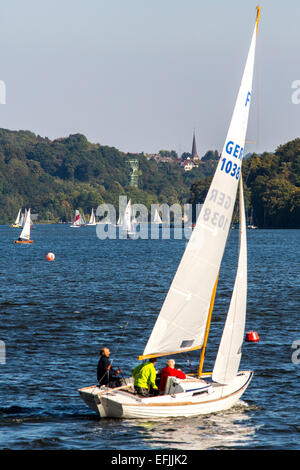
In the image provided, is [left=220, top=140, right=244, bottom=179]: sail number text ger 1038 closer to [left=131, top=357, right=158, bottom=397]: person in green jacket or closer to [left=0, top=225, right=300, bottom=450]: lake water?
[left=131, top=357, right=158, bottom=397]: person in green jacket

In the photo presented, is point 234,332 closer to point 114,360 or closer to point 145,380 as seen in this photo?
point 145,380

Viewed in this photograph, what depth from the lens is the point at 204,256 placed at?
27828 mm

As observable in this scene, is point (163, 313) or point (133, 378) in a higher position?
point (163, 313)

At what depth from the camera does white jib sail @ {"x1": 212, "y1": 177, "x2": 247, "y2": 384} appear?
92.5 feet

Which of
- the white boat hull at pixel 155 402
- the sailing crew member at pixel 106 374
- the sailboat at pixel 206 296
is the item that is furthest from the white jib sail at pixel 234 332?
the sailing crew member at pixel 106 374

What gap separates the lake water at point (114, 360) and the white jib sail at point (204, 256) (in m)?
2.83

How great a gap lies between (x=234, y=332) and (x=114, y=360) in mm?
8927

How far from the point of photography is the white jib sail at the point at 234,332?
28.2 metres

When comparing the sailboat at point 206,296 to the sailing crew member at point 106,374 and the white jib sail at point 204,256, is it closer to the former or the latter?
the white jib sail at point 204,256

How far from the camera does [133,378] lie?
2703cm

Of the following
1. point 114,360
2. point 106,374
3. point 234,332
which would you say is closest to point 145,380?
point 106,374
